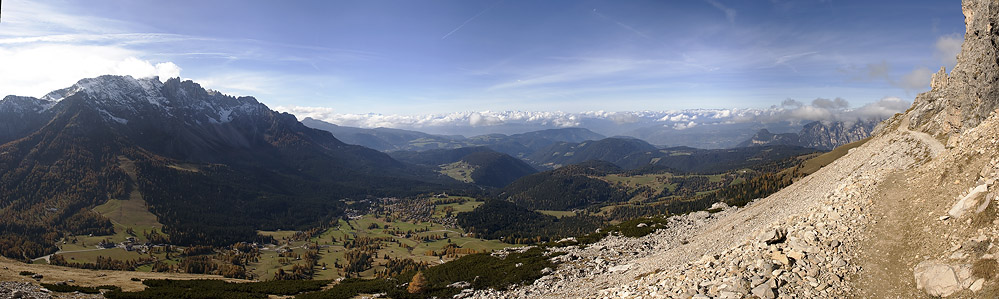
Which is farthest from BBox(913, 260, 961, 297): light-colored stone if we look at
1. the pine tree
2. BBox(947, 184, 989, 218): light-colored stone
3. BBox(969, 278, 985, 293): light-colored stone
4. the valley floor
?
the pine tree

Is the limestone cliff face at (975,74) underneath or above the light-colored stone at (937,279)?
above

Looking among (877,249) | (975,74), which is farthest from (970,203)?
(975,74)

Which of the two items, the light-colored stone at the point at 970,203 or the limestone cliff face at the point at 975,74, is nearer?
the light-colored stone at the point at 970,203

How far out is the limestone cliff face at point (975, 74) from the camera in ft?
180

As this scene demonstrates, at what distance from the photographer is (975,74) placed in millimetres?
58719

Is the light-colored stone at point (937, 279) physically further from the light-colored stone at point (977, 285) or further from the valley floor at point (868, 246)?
the light-colored stone at point (977, 285)

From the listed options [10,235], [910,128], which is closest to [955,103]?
[910,128]

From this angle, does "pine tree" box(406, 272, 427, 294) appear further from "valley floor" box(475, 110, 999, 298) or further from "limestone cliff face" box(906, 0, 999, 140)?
"limestone cliff face" box(906, 0, 999, 140)

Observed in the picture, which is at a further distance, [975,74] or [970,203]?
[975,74]

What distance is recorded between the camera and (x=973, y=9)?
196 ft

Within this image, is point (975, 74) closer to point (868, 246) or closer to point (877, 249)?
point (868, 246)

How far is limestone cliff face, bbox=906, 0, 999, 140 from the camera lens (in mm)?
54906

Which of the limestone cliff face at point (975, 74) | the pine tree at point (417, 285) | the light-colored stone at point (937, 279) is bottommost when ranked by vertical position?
the pine tree at point (417, 285)

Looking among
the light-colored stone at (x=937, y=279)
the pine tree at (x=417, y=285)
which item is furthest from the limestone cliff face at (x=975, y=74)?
the pine tree at (x=417, y=285)
